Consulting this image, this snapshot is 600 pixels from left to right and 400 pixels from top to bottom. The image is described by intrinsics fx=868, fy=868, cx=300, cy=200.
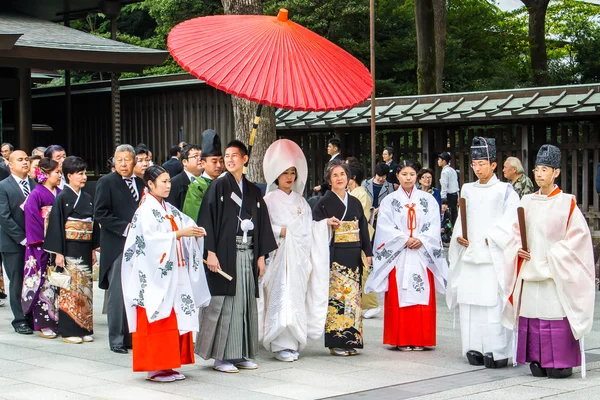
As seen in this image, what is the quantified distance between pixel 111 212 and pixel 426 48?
13658 mm

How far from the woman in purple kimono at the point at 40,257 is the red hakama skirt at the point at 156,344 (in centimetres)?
230

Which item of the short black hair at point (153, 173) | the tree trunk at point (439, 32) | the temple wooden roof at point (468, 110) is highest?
the tree trunk at point (439, 32)

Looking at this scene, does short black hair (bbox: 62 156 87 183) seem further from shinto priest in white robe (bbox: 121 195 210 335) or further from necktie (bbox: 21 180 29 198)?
shinto priest in white robe (bbox: 121 195 210 335)

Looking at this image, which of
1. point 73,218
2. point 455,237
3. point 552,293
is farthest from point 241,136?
point 552,293

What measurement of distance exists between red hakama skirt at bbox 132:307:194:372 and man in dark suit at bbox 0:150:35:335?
2609 millimetres

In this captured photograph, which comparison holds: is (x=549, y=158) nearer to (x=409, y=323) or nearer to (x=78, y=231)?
(x=409, y=323)

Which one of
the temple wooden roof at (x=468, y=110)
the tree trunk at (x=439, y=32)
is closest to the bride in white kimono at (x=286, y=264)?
the temple wooden roof at (x=468, y=110)

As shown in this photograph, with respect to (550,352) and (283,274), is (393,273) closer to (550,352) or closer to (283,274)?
(283,274)

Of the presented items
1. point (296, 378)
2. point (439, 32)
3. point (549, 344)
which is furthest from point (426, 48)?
point (296, 378)

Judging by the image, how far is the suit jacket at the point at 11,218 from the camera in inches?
341

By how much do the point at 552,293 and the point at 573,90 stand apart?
289 inches

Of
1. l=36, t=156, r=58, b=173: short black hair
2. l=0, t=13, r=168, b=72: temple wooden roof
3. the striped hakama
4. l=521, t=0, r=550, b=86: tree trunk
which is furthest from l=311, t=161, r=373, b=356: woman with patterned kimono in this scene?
l=521, t=0, r=550, b=86: tree trunk

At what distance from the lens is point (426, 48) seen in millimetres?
20016

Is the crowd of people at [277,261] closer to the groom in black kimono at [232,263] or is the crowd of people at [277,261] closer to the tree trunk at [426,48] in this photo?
the groom in black kimono at [232,263]
